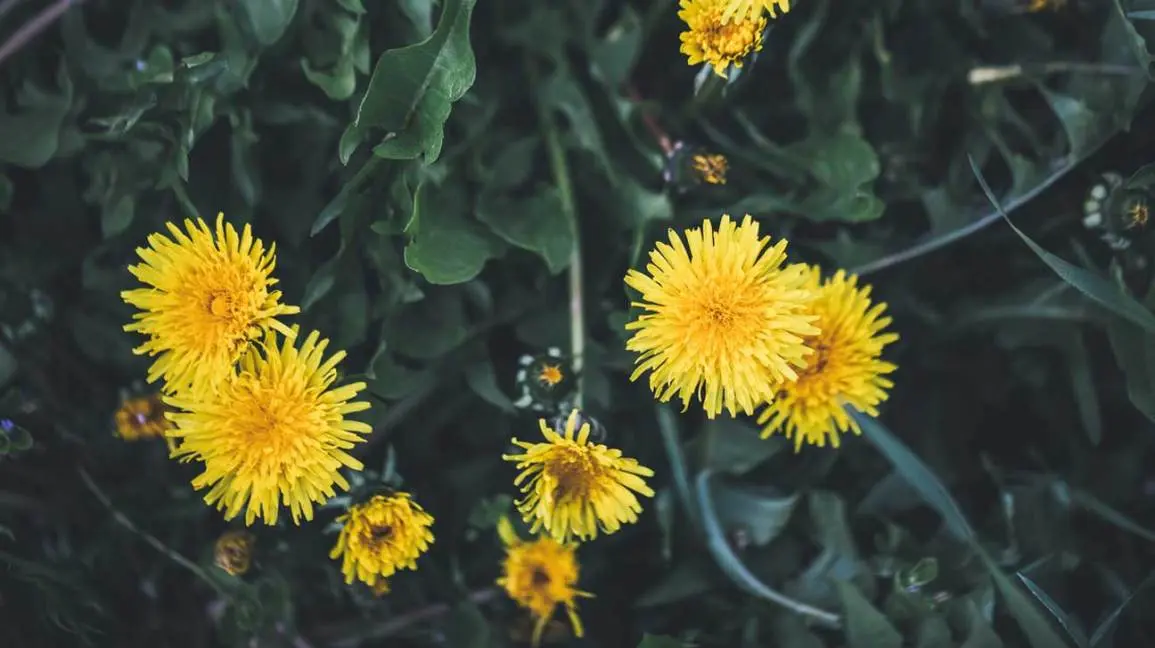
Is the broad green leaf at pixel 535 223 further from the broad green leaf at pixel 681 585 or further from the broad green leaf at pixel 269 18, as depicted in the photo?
the broad green leaf at pixel 681 585

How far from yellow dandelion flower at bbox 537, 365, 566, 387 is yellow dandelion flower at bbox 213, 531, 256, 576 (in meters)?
0.49

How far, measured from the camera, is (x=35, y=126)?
1390mm

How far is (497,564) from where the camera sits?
1510 mm

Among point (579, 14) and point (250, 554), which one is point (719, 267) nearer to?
point (579, 14)

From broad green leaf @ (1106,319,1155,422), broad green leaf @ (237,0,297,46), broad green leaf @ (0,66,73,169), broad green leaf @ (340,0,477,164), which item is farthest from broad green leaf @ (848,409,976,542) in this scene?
broad green leaf @ (0,66,73,169)

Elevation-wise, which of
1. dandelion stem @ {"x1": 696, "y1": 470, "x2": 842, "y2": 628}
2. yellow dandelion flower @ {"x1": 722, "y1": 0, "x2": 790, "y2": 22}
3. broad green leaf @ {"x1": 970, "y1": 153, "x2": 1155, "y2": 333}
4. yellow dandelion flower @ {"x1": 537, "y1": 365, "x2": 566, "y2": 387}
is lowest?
dandelion stem @ {"x1": 696, "y1": 470, "x2": 842, "y2": 628}

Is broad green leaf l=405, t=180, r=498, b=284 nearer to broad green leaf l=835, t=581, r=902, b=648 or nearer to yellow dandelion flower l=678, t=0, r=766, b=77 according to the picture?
yellow dandelion flower l=678, t=0, r=766, b=77

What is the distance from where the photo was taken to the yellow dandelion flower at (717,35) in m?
1.18

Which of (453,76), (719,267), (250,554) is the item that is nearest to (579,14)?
(453,76)

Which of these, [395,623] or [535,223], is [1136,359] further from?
[395,623]

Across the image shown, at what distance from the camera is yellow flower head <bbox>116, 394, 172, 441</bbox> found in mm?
1420

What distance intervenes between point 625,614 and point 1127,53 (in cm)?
118

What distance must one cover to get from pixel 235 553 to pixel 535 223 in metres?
0.64

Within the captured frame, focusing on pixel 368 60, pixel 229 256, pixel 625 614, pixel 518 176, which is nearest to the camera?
pixel 229 256
